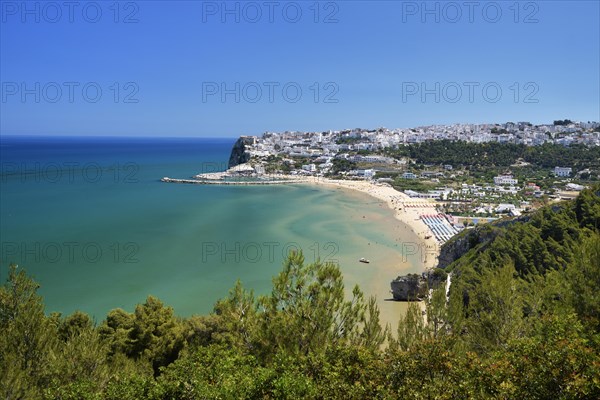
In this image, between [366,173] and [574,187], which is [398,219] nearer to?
[574,187]

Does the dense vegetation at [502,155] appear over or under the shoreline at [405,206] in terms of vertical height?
over

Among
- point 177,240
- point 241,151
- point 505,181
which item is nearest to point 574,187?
point 505,181

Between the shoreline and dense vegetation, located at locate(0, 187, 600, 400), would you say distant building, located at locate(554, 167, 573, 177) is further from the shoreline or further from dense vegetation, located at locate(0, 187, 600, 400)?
dense vegetation, located at locate(0, 187, 600, 400)

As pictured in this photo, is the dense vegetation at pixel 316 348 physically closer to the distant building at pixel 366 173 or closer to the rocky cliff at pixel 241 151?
the distant building at pixel 366 173

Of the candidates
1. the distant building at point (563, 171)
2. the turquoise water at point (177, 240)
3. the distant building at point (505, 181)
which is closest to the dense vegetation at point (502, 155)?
the distant building at point (563, 171)

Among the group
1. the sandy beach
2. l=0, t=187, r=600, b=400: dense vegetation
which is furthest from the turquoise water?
l=0, t=187, r=600, b=400: dense vegetation

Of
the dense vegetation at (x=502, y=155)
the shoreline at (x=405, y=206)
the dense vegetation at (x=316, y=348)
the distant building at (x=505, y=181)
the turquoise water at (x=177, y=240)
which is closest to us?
the dense vegetation at (x=316, y=348)

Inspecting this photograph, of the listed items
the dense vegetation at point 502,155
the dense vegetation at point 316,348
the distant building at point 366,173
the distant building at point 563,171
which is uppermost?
the dense vegetation at point 502,155
